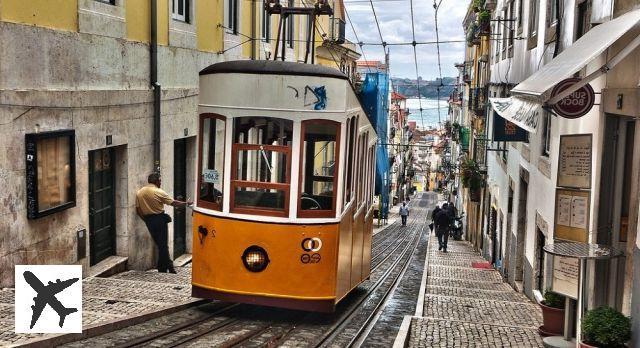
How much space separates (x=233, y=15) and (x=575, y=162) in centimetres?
1106

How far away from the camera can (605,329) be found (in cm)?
602

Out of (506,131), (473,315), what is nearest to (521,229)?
(506,131)

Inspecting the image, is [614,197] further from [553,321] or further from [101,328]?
[101,328]

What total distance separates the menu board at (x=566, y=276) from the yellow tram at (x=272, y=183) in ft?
7.89

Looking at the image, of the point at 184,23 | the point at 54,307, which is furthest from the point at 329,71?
the point at 184,23

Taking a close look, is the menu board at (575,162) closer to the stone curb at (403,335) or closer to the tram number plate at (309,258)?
the stone curb at (403,335)

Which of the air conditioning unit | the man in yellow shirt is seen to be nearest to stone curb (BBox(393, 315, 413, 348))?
the man in yellow shirt

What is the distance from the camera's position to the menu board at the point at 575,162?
777 centimetres

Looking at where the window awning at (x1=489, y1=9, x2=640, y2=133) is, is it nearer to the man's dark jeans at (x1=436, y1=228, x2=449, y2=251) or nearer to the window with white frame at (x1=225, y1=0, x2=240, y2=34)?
the window with white frame at (x1=225, y1=0, x2=240, y2=34)

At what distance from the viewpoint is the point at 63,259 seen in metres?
9.13

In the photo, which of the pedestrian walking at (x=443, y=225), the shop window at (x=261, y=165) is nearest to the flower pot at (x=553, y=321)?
the shop window at (x=261, y=165)

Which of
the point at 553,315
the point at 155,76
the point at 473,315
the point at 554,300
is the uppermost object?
the point at 155,76

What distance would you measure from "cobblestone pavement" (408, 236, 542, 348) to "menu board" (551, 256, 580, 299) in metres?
0.79

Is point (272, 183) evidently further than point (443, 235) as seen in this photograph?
No
